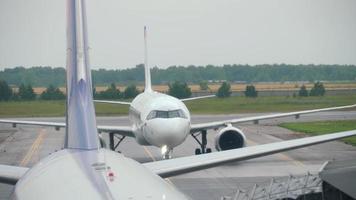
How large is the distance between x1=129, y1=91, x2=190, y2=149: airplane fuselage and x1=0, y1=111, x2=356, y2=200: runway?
6.29ft

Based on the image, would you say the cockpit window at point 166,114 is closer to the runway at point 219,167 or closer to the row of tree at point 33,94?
the runway at point 219,167

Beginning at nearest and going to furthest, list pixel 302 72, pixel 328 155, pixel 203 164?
pixel 203 164
pixel 328 155
pixel 302 72

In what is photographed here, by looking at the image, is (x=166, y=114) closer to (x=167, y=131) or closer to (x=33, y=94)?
(x=167, y=131)

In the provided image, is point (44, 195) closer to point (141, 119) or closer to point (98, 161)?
point (98, 161)

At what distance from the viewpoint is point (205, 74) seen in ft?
417

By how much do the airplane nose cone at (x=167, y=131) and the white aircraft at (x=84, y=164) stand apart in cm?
1160

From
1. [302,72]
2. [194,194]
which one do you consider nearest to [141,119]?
[194,194]

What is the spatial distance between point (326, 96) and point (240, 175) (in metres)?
57.0

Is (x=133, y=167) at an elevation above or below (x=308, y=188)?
above

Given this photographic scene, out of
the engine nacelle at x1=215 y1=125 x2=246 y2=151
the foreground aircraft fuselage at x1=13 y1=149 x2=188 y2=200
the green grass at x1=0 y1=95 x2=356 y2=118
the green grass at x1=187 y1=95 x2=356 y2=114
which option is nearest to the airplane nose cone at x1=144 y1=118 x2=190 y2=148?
the engine nacelle at x1=215 y1=125 x2=246 y2=151

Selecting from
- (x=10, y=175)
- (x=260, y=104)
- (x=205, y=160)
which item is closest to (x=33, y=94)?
(x=260, y=104)

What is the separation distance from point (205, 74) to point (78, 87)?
113 meters

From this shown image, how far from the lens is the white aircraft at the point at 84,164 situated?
9625mm

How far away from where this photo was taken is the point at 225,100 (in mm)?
85750
